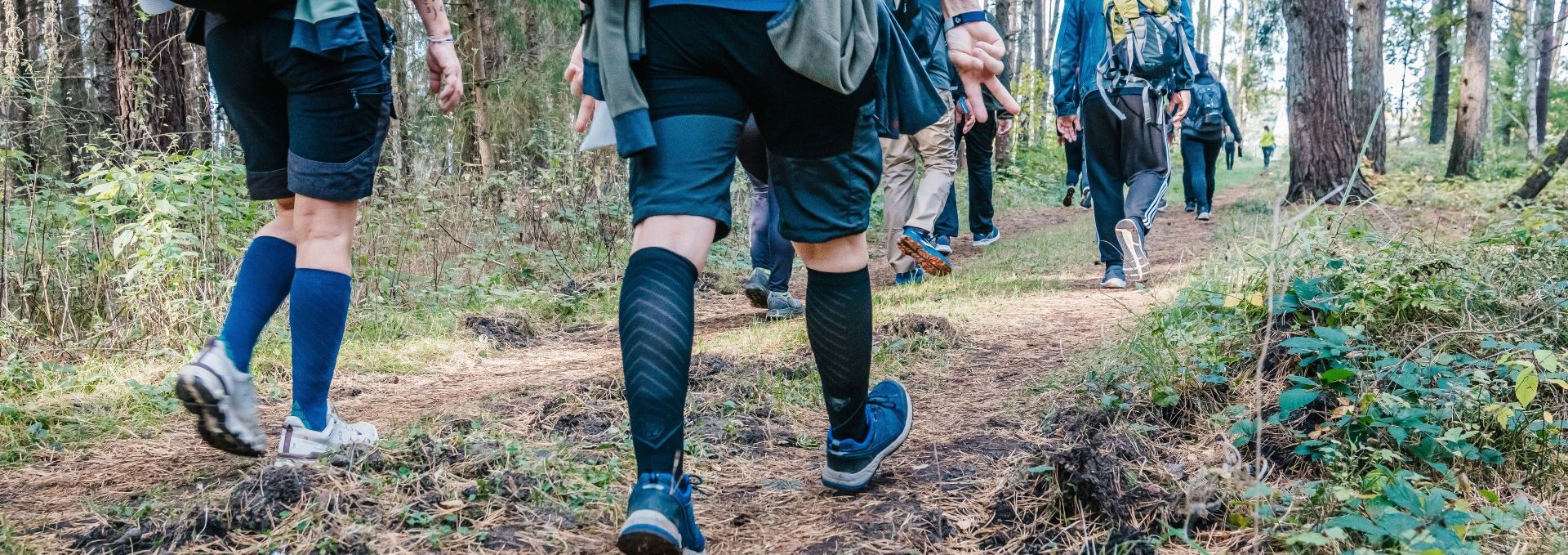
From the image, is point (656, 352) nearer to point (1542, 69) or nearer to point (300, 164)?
point (300, 164)

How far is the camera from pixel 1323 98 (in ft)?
30.4

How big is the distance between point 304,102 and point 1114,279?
4.04 meters

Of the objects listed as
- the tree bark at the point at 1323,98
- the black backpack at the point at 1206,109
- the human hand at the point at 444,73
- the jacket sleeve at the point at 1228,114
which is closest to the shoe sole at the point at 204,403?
the human hand at the point at 444,73

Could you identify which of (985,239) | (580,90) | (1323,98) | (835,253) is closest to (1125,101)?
(985,239)

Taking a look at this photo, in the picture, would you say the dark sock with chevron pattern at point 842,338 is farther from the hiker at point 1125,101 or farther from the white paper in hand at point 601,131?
the hiker at point 1125,101

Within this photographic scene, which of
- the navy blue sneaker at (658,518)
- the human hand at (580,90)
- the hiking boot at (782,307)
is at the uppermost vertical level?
the human hand at (580,90)

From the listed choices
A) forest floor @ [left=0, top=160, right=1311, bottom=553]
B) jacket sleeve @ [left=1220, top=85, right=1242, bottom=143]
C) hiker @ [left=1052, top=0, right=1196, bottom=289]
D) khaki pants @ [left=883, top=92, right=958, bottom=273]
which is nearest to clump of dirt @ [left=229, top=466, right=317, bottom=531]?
forest floor @ [left=0, top=160, right=1311, bottom=553]

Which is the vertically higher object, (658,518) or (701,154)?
(701,154)

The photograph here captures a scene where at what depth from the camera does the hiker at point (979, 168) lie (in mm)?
7379

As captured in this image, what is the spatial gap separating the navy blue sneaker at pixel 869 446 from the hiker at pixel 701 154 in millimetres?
154

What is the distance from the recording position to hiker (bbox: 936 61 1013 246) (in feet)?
24.2

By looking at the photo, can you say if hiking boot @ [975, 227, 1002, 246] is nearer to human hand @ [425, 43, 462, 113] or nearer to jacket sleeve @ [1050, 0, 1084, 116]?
jacket sleeve @ [1050, 0, 1084, 116]

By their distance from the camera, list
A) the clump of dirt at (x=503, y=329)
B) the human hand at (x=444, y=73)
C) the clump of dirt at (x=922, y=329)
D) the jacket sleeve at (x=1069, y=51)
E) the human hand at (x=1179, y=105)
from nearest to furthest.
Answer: the human hand at (x=444, y=73), the clump of dirt at (x=922, y=329), the clump of dirt at (x=503, y=329), the jacket sleeve at (x=1069, y=51), the human hand at (x=1179, y=105)

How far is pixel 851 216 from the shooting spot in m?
2.01
